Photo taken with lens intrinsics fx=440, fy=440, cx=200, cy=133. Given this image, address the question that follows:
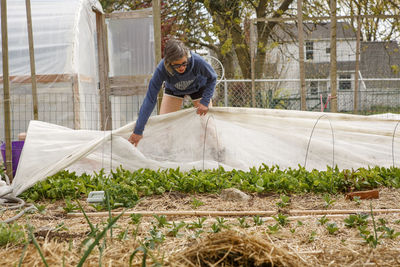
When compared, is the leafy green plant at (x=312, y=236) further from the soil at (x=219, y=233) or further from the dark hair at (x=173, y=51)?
the dark hair at (x=173, y=51)

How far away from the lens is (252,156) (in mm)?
4562

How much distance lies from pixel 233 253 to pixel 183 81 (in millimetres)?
3068

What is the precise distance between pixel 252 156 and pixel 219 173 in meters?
0.56

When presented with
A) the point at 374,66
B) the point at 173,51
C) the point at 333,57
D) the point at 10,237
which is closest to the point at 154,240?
the point at 10,237

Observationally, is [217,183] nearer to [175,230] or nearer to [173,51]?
[173,51]

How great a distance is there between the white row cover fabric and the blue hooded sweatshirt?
0.67 feet

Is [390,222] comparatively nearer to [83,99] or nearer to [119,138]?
[119,138]

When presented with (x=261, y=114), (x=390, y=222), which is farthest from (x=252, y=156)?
(x=390, y=222)

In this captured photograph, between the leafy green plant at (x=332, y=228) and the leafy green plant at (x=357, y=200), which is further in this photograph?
the leafy green plant at (x=357, y=200)

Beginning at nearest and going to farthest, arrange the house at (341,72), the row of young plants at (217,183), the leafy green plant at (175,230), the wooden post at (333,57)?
the leafy green plant at (175,230), the row of young plants at (217,183), the wooden post at (333,57), the house at (341,72)

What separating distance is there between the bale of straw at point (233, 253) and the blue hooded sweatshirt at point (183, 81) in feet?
9.11

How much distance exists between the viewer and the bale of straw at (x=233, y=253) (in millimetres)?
1590

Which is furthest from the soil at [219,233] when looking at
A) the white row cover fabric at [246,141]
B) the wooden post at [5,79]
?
the wooden post at [5,79]

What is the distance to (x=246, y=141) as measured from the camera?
15.1ft
